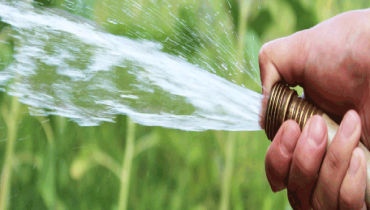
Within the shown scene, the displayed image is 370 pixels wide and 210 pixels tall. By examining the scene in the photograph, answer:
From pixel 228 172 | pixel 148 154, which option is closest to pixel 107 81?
pixel 148 154

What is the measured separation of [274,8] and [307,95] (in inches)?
10.5

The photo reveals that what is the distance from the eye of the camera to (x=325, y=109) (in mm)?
328

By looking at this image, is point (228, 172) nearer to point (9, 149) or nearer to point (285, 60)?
point (285, 60)

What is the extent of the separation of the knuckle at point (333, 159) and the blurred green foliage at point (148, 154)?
268 mm

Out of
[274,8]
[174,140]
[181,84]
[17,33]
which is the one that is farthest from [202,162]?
[17,33]

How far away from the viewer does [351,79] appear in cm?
30

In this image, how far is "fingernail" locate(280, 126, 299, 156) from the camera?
26 cm

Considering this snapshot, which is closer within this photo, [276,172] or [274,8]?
[276,172]

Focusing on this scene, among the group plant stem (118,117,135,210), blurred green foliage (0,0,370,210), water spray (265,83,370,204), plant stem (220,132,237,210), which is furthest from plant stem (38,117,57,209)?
water spray (265,83,370,204)

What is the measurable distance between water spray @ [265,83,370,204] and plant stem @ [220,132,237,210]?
0.26 meters

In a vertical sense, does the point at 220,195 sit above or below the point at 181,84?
below

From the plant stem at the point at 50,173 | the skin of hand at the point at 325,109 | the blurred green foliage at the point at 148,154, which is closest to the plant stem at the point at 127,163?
the blurred green foliage at the point at 148,154

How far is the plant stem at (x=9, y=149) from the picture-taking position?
0.54 m

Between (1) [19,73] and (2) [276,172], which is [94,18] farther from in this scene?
(2) [276,172]
